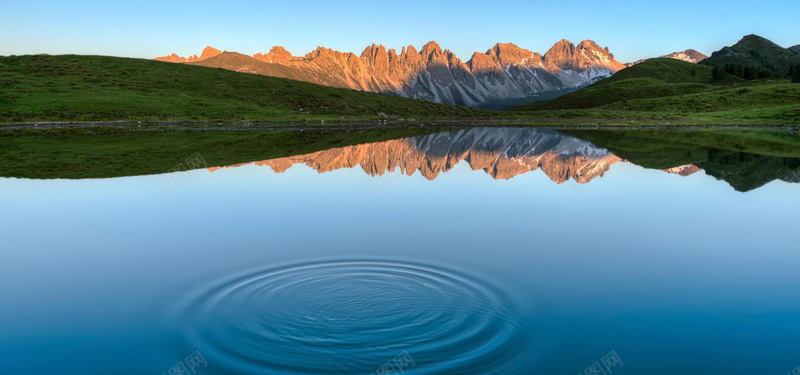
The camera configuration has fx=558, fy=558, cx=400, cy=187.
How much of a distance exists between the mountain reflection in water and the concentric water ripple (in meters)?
24.6

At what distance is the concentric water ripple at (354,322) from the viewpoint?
11.3 m

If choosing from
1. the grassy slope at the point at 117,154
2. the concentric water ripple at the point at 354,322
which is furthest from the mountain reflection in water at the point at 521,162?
the concentric water ripple at the point at 354,322

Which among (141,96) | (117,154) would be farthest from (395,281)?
(141,96)

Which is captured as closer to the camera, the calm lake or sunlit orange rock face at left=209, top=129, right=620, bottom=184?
the calm lake

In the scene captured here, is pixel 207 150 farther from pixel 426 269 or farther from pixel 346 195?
pixel 426 269

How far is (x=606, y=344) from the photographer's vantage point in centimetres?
1207

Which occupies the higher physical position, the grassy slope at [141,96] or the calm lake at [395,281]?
the grassy slope at [141,96]

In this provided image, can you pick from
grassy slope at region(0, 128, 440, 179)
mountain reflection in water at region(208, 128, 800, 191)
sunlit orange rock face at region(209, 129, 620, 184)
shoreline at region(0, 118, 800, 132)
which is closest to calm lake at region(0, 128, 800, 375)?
grassy slope at region(0, 128, 440, 179)

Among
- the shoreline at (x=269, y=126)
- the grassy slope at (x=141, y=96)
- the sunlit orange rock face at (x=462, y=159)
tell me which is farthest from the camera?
the grassy slope at (x=141, y=96)

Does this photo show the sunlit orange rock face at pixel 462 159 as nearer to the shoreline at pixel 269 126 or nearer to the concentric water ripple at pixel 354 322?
the concentric water ripple at pixel 354 322

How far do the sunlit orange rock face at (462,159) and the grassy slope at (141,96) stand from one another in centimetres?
8129

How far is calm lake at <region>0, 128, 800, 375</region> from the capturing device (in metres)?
11.6

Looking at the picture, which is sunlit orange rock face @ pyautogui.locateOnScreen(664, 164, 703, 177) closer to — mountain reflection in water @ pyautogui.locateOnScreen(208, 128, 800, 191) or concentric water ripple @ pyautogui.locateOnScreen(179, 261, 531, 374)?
mountain reflection in water @ pyautogui.locateOnScreen(208, 128, 800, 191)

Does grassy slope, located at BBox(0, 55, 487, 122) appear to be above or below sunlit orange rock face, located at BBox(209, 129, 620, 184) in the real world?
above
